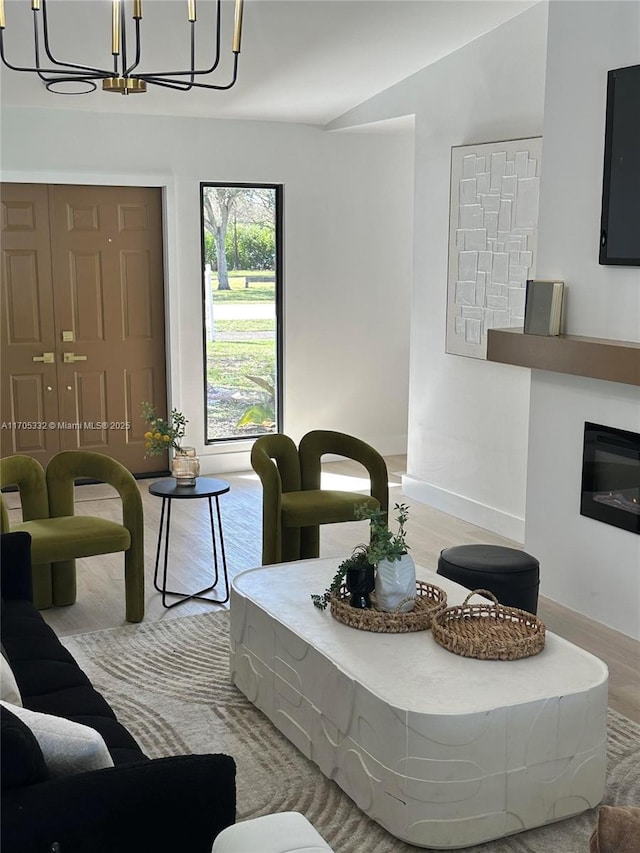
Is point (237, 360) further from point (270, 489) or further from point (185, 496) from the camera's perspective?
point (185, 496)

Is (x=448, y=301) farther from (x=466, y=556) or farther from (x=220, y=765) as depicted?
(x=220, y=765)

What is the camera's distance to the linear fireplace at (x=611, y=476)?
407cm

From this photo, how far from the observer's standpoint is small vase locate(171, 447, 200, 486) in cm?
449

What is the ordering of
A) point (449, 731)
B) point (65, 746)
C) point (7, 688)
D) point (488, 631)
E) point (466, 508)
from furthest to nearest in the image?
point (466, 508)
point (488, 631)
point (449, 731)
point (7, 688)
point (65, 746)

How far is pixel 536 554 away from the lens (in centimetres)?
473

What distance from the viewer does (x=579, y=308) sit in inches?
171

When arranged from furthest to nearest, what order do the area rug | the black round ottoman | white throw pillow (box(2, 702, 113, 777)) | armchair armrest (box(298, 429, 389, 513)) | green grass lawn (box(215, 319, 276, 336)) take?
green grass lawn (box(215, 319, 276, 336))
armchair armrest (box(298, 429, 389, 513))
the black round ottoman
the area rug
white throw pillow (box(2, 702, 113, 777))

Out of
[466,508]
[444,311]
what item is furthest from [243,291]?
[466,508]

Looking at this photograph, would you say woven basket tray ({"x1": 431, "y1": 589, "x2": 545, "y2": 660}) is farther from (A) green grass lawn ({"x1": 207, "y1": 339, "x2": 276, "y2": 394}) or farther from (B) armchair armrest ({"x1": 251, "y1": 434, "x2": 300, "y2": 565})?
(A) green grass lawn ({"x1": 207, "y1": 339, "x2": 276, "y2": 394})

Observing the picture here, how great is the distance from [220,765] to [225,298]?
533cm

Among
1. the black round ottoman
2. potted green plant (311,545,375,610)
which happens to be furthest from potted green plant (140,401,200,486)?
potted green plant (311,545,375,610)

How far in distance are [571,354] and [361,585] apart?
5.32ft

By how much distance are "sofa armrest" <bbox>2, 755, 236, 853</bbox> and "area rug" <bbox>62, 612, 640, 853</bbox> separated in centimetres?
85

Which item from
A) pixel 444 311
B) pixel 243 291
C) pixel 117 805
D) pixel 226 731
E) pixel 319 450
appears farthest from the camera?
pixel 243 291
